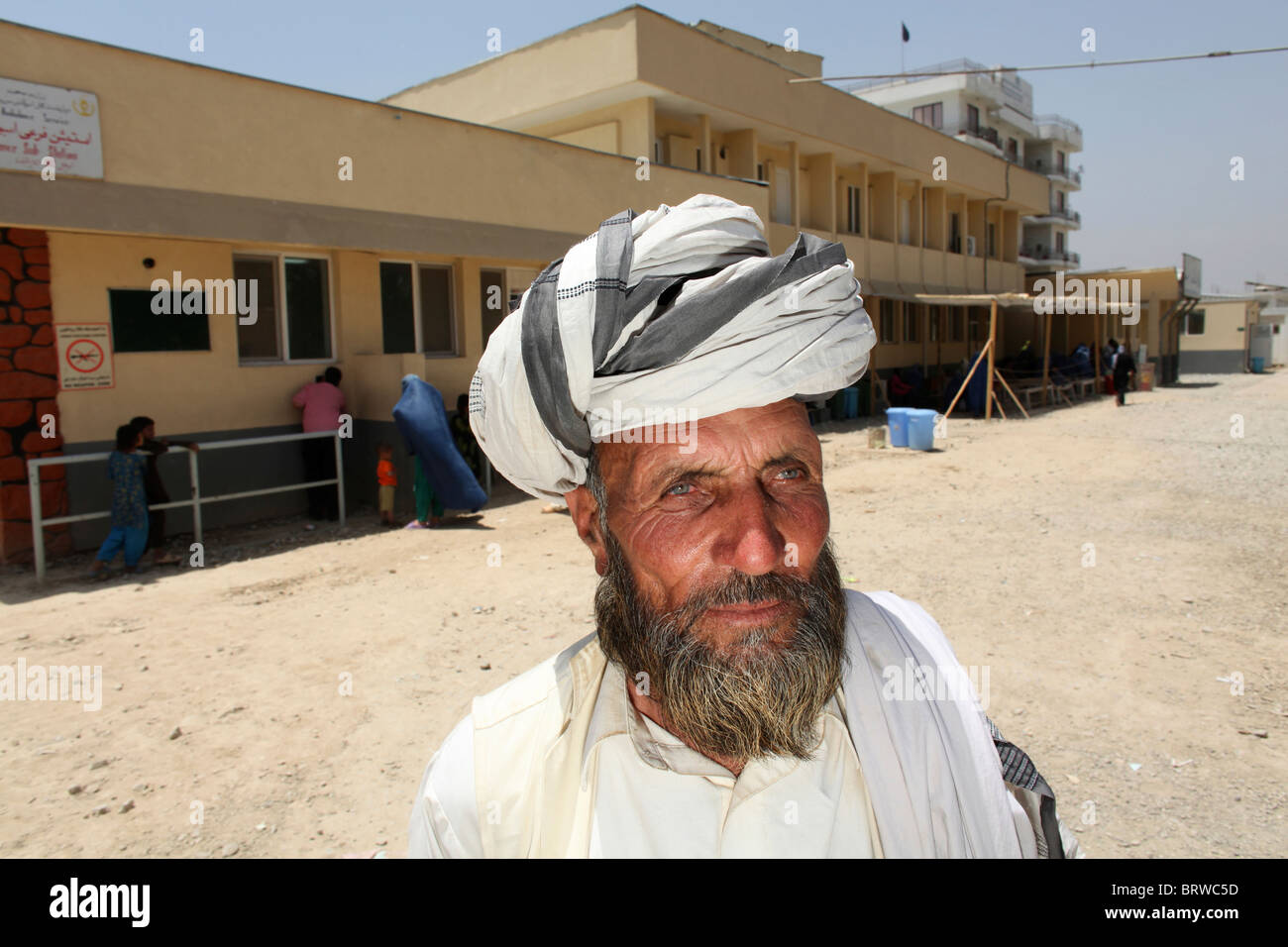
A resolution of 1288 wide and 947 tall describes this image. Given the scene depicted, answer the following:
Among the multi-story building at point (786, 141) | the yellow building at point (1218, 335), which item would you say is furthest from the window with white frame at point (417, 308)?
the yellow building at point (1218, 335)

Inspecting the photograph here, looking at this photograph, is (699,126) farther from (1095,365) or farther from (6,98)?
(1095,365)

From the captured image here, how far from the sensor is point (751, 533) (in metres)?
1.49

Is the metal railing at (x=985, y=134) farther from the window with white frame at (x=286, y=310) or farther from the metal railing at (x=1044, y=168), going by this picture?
the window with white frame at (x=286, y=310)

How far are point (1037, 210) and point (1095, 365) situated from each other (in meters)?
10.3

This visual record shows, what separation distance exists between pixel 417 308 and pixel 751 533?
10870 mm

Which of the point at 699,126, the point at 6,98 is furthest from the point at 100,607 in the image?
the point at 699,126

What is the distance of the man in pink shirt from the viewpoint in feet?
32.1

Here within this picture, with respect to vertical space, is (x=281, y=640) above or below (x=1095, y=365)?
below

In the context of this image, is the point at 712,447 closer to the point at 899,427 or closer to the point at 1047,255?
the point at 899,427

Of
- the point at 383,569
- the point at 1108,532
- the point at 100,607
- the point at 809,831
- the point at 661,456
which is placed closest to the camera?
the point at 809,831

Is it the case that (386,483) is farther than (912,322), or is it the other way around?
(912,322)

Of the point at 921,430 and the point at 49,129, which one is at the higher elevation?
the point at 49,129

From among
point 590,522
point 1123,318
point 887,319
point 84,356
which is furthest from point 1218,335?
point 590,522

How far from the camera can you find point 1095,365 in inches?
1032
